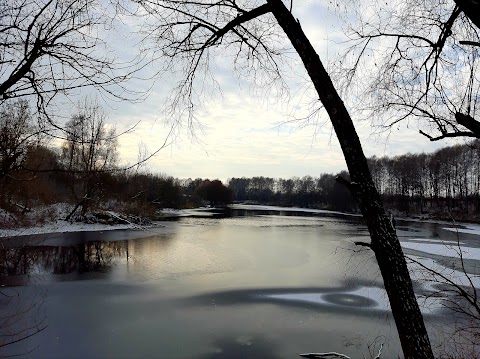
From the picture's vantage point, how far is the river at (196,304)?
19.9 feet

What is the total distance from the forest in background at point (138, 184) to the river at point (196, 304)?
2.57 feet

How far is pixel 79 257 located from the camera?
1403 cm

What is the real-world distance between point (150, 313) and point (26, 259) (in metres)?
7.43

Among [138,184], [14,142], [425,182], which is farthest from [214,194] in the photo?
[14,142]

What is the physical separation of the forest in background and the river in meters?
0.78

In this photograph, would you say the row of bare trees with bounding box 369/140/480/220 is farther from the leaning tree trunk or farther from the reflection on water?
the leaning tree trunk

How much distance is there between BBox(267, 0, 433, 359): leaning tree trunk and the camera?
2.07m

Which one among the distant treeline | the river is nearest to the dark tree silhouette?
the distant treeline

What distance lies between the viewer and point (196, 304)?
8.34m

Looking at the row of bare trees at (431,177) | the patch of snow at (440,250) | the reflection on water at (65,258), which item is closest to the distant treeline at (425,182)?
the row of bare trees at (431,177)

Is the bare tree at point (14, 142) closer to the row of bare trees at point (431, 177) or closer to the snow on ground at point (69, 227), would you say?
the snow on ground at point (69, 227)

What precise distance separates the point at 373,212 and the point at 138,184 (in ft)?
45.2

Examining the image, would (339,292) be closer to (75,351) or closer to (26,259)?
(75,351)

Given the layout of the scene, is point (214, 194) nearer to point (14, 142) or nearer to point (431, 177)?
point (431, 177)
